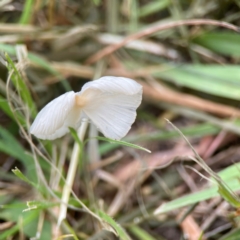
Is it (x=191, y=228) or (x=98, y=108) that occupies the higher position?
(x=98, y=108)

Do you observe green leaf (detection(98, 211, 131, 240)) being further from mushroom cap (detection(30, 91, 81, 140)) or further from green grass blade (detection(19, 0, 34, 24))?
green grass blade (detection(19, 0, 34, 24))

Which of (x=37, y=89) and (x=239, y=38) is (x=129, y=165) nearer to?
(x=37, y=89)

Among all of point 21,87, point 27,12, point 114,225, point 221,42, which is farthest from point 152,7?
point 114,225

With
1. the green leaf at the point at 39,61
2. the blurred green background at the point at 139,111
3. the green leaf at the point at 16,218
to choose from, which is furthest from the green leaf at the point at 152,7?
the green leaf at the point at 16,218

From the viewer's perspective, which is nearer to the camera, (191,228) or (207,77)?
(191,228)

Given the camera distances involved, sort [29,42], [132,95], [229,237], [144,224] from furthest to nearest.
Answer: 1. [29,42]
2. [144,224]
3. [229,237]
4. [132,95]

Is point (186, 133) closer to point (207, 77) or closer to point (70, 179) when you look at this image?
point (207, 77)

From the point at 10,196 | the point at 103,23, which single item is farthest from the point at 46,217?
the point at 103,23

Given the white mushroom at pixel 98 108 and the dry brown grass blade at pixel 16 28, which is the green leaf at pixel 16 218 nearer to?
the white mushroom at pixel 98 108
